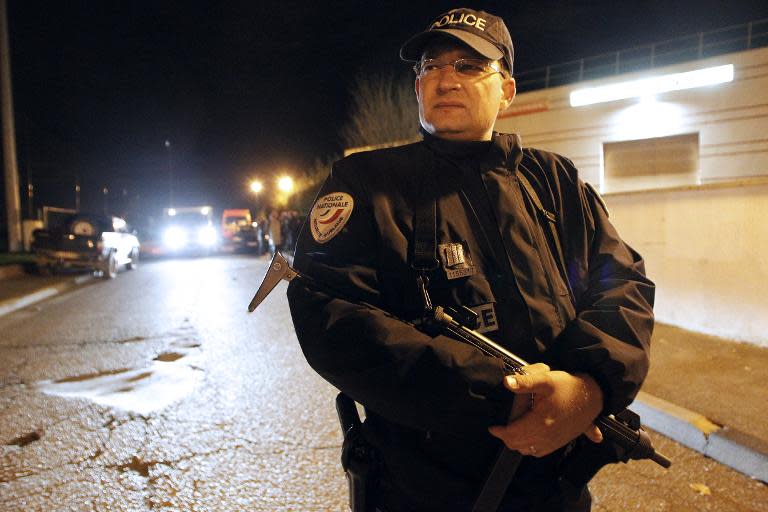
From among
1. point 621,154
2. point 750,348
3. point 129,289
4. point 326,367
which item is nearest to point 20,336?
point 129,289

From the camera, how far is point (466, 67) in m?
1.47

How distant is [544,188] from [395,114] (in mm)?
16954

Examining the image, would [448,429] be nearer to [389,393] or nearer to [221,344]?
[389,393]

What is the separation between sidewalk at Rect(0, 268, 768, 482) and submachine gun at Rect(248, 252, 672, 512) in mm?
2545

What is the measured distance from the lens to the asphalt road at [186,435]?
2.94 meters

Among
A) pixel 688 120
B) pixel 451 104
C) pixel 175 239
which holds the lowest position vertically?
pixel 175 239

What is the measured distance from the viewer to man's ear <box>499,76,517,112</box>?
160 centimetres

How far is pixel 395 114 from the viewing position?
17859 mm

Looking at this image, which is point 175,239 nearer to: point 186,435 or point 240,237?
point 240,237

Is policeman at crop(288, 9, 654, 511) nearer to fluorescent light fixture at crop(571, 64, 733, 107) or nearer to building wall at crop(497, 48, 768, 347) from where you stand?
building wall at crop(497, 48, 768, 347)

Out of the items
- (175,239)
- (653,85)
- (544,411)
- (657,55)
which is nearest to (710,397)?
(544,411)

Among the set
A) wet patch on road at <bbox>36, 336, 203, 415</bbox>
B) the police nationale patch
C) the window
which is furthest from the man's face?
the window

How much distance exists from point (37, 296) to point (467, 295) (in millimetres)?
11192

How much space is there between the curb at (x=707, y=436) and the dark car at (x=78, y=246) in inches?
506
